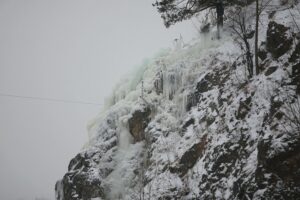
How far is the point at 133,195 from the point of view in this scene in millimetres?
13625

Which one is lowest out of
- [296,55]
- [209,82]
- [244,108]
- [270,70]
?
[244,108]

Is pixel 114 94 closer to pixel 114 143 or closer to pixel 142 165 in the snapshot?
pixel 114 143

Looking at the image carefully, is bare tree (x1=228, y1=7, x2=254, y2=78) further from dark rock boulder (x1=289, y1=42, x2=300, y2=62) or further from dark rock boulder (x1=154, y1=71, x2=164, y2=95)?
dark rock boulder (x1=154, y1=71, x2=164, y2=95)

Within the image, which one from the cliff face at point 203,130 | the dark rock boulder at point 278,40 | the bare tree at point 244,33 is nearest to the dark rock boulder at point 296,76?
the cliff face at point 203,130

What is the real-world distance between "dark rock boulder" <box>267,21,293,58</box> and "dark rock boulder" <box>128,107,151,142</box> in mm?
7582

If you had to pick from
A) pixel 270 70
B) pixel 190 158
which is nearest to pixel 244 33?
pixel 270 70

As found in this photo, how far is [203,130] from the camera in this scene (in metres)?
12.4

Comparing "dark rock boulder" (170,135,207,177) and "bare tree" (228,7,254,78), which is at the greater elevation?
"bare tree" (228,7,254,78)

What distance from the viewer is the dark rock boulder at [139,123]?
53.7ft

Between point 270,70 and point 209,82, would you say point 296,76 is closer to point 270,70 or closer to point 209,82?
point 270,70

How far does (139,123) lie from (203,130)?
5160 millimetres

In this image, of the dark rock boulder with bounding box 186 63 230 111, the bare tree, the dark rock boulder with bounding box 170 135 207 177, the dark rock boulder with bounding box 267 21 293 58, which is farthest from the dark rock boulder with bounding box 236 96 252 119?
the dark rock boulder with bounding box 186 63 230 111

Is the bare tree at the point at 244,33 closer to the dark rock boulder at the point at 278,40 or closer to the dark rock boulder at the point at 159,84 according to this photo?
the dark rock boulder at the point at 278,40

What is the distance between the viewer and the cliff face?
331 inches
